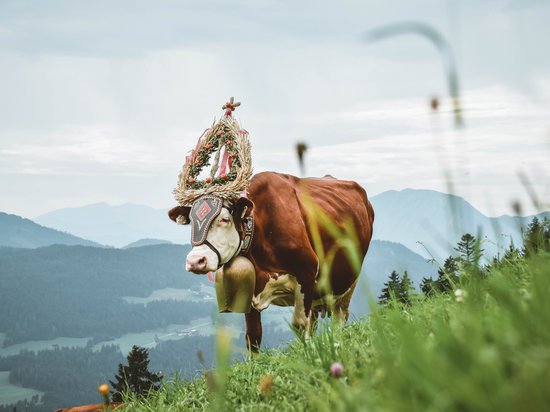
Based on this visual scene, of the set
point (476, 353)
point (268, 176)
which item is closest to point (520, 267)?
point (476, 353)

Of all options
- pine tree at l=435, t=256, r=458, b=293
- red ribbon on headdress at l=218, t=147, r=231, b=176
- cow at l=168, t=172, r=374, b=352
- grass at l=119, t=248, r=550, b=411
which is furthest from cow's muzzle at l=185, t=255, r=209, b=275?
grass at l=119, t=248, r=550, b=411

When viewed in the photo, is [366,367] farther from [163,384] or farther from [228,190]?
[228,190]

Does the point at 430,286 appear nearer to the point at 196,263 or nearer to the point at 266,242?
the point at 196,263

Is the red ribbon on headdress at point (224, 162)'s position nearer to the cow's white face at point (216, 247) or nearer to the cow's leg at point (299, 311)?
the cow's white face at point (216, 247)

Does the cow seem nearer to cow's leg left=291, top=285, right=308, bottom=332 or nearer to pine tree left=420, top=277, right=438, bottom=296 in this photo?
cow's leg left=291, top=285, right=308, bottom=332

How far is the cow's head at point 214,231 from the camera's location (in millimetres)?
7402

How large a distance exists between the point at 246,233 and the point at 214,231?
1.77 feet

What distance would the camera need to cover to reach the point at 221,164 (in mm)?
8352

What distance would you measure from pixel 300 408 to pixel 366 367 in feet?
1.38

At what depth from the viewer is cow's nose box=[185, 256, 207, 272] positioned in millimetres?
7277

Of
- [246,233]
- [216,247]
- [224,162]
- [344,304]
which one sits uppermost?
[224,162]

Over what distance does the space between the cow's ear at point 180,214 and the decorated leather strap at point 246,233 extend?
30.8 inches

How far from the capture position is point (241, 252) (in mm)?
8078

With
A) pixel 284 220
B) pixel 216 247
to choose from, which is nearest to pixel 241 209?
pixel 216 247
